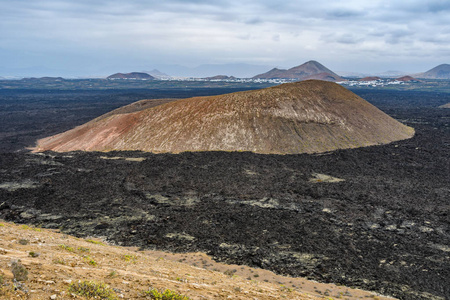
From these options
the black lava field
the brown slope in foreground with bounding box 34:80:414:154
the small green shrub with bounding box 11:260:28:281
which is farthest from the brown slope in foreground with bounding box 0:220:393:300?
the brown slope in foreground with bounding box 34:80:414:154

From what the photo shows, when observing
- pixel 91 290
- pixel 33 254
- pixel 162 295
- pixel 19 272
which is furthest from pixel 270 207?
pixel 19 272

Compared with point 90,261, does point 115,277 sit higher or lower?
higher

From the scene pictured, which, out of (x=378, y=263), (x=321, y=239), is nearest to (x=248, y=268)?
(x=321, y=239)

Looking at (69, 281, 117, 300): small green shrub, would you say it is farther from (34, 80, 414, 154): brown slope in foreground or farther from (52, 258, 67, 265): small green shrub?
(34, 80, 414, 154): brown slope in foreground

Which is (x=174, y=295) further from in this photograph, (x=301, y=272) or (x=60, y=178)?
(x=60, y=178)

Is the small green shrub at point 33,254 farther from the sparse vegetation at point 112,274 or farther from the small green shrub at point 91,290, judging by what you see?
the small green shrub at point 91,290

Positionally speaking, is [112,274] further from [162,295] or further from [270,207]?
[270,207]
